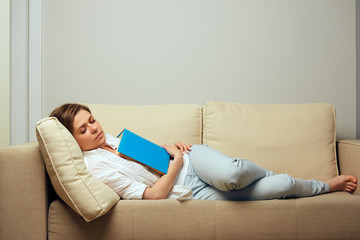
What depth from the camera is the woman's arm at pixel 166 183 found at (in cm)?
126

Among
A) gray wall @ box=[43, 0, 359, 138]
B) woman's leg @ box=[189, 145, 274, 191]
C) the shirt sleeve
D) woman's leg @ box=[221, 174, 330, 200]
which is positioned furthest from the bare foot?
the shirt sleeve

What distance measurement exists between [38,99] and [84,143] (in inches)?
34.6

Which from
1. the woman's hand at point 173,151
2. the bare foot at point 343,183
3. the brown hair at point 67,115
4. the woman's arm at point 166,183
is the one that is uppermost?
the brown hair at point 67,115

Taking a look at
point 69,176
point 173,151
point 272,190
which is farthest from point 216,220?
point 69,176

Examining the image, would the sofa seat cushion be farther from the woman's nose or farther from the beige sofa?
the woman's nose

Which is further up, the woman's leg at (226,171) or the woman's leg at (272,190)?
the woman's leg at (226,171)

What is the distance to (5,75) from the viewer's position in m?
1.94

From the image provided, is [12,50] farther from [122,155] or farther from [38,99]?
[122,155]

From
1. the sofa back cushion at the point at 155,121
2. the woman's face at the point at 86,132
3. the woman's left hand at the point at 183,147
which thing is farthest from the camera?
the sofa back cushion at the point at 155,121

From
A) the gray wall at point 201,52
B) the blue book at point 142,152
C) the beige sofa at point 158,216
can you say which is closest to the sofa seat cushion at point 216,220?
the beige sofa at point 158,216

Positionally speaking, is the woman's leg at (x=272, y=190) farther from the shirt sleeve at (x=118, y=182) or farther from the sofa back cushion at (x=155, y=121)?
the sofa back cushion at (x=155, y=121)

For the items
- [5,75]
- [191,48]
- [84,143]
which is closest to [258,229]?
[84,143]

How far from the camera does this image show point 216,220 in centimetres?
122

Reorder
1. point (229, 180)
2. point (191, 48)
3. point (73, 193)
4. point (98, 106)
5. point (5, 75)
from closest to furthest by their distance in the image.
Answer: point (73, 193) < point (229, 180) < point (98, 106) < point (5, 75) < point (191, 48)
